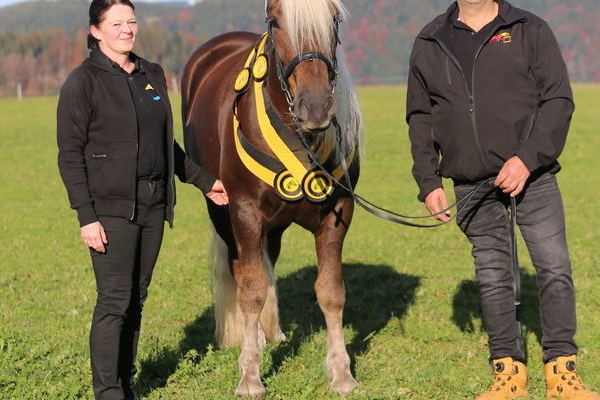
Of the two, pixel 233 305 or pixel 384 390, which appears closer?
pixel 384 390

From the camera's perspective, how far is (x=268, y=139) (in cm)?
432

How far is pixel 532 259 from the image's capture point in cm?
430

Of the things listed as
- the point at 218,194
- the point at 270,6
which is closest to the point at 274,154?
the point at 218,194

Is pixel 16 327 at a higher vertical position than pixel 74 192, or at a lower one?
lower

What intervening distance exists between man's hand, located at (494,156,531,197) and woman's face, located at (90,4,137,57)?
203 centimetres

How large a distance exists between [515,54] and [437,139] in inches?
25.5

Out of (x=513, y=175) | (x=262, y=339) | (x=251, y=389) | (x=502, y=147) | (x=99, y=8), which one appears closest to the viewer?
(x=99, y=8)

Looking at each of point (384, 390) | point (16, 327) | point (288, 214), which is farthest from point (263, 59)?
point (16, 327)

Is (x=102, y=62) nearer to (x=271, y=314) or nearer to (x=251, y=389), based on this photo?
(x=251, y=389)

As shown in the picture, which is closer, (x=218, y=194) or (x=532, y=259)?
(x=532, y=259)

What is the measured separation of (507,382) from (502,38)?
193 cm

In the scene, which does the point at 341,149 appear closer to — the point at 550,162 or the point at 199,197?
the point at 550,162

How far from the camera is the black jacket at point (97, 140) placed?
148 inches

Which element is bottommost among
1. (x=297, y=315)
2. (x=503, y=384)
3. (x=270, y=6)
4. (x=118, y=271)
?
(x=297, y=315)
